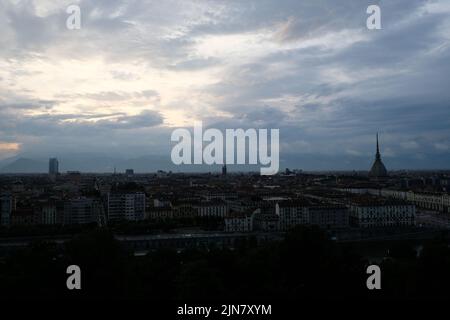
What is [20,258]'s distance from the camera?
14.6ft

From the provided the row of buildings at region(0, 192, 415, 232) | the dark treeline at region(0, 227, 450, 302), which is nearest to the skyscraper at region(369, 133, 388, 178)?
the row of buildings at region(0, 192, 415, 232)

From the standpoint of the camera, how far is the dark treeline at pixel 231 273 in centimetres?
348

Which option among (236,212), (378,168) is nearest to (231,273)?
(236,212)

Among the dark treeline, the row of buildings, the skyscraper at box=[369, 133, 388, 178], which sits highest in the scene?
the skyscraper at box=[369, 133, 388, 178]

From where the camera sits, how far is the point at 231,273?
425 cm

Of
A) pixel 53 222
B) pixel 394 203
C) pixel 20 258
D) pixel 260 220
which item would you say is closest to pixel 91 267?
pixel 20 258

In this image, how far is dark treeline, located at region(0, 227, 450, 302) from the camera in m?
3.48

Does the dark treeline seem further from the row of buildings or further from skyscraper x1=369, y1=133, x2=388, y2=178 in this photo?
skyscraper x1=369, y1=133, x2=388, y2=178

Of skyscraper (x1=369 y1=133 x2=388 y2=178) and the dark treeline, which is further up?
skyscraper (x1=369 y1=133 x2=388 y2=178)

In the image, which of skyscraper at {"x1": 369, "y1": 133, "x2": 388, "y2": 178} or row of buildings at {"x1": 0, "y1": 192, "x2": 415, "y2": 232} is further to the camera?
skyscraper at {"x1": 369, "y1": 133, "x2": 388, "y2": 178}

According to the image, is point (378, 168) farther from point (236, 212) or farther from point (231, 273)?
point (231, 273)
